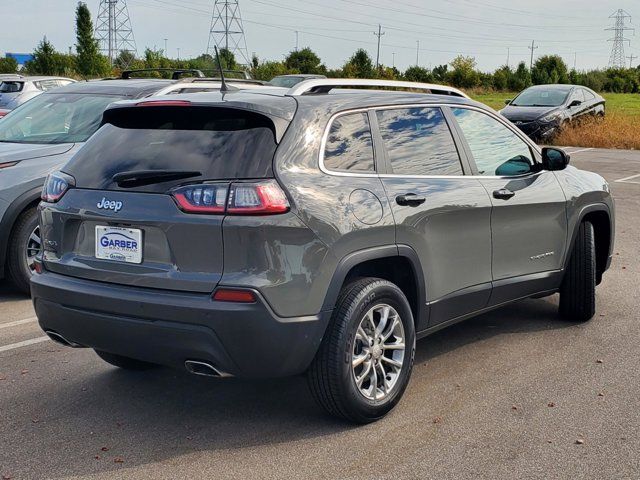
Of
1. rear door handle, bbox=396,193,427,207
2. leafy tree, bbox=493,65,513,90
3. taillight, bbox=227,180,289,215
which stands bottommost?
rear door handle, bbox=396,193,427,207

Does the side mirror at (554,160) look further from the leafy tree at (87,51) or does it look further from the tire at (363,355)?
the leafy tree at (87,51)

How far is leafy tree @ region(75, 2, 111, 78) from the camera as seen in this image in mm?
55062

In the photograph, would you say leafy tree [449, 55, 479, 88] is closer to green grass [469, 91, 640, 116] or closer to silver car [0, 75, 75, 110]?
green grass [469, 91, 640, 116]

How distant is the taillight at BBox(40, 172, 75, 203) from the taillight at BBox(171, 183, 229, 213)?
2.59 feet

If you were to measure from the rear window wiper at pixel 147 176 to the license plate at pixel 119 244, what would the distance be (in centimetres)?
23

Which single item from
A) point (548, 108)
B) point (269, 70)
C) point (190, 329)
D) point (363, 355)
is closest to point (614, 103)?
point (269, 70)

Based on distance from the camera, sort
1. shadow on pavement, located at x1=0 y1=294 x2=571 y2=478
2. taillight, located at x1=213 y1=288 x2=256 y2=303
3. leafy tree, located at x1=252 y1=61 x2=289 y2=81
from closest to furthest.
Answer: taillight, located at x1=213 y1=288 x2=256 y2=303
shadow on pavement, located at x1=0 y1=294 x2=571 y2=478
leafy tree, located at x1=252 y1=61 x2=289 y2=81

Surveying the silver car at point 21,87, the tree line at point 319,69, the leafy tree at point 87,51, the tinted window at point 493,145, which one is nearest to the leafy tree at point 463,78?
the tree line at point 319,69

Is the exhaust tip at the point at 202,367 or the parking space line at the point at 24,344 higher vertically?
the exhaust tip at the point at 202,367

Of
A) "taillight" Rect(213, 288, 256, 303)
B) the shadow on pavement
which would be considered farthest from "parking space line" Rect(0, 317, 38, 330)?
"taillight" Rect(213, 288, 256, 303)

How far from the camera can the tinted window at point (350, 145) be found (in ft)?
14.5

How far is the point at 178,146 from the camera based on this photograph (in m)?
4.25

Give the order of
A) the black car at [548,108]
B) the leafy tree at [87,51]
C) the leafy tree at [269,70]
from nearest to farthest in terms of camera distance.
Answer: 1. the black car at [548,108]
2. the leafy tree at [87,51]
3. the leafy tree at [269,70]

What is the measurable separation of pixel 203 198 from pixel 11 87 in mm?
Answer: 21388
